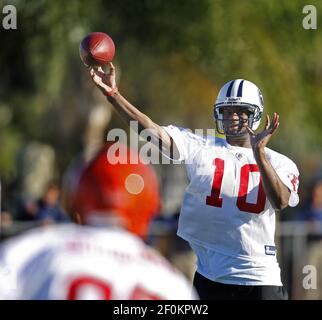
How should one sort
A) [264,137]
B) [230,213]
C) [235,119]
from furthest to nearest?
[235,119] → [230,213] → [264,137]

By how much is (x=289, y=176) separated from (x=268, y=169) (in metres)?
0.31

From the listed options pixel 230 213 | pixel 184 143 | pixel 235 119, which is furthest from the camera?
pixel 235 119

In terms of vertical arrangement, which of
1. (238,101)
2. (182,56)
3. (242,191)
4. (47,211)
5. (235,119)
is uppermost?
(182,56)

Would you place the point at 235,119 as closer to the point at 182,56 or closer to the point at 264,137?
the point at 264,137

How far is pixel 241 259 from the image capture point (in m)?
6.52

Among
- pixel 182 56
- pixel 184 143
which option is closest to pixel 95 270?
pixel 184 143

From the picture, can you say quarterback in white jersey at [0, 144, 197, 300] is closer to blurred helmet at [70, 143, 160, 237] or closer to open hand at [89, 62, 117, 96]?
blurred helmet at [70, 143, 160, 237]

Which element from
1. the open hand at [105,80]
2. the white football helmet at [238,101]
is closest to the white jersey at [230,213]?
the white football helmet at [238,101]

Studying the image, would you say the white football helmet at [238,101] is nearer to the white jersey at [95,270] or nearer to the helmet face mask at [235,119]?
the helmet face mask at [235,119]

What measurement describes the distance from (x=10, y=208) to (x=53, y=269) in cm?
748

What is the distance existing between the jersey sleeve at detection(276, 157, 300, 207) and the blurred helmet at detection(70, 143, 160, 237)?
2.26 metres

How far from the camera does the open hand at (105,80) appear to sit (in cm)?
662

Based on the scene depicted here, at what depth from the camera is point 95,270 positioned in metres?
4.11

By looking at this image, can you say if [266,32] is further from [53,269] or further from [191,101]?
[53,269]
